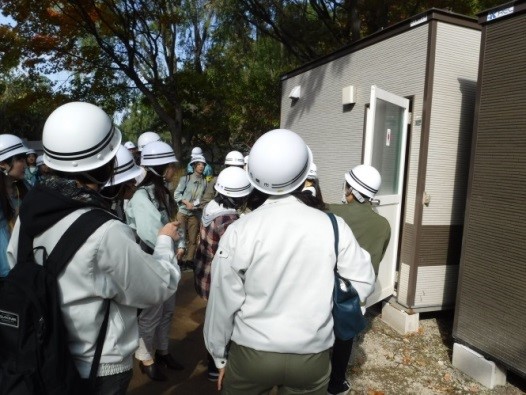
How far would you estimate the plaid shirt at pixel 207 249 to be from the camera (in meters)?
3.36

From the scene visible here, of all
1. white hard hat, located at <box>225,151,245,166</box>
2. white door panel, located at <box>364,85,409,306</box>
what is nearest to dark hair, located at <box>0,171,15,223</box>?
white door panel, located at <box>364,85,409,306</box>

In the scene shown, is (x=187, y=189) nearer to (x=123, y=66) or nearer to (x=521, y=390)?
(x=521, y=390)

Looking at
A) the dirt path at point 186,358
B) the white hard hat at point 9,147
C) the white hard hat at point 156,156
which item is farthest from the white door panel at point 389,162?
the white hard hat at point 9,147

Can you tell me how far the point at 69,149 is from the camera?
1604mm

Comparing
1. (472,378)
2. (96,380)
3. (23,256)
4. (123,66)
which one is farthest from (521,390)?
(123,66)

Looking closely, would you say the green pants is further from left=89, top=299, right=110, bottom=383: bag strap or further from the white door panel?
the white door panel

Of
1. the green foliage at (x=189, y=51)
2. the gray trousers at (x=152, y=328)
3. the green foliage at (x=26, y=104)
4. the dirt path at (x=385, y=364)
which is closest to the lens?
the gray trousers at (x=152, y=328)

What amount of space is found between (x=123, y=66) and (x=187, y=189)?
359 inches

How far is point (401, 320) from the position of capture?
468 cm

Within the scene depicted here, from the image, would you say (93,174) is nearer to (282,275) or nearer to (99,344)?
(99,344)

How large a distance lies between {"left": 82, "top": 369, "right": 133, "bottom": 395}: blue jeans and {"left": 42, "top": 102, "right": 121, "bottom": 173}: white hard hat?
87 cm

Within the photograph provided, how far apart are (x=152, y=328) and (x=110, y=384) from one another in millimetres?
1869

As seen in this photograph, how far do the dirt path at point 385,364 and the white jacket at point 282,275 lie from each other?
2.03 metres

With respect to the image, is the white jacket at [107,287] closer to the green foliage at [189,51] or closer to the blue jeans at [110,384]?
the blue jeans at [110,384]
